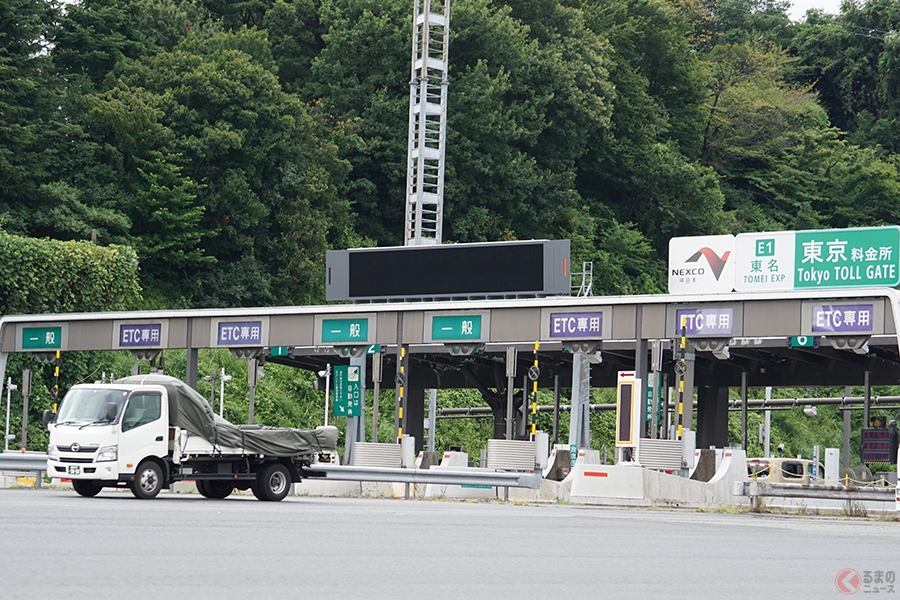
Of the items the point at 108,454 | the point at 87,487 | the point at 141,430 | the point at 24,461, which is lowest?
the point at 87,487

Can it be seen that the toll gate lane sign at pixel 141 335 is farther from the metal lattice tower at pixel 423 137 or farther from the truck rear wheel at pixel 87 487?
the truck rear wheel at pixel 87 487

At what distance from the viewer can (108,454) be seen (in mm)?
22953

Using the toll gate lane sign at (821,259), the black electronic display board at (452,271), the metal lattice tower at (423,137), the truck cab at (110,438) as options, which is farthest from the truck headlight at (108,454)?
the metal lattice tower at (423,137)

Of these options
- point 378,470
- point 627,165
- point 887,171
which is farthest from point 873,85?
point 378,470

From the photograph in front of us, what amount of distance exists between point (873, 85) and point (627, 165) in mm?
20990

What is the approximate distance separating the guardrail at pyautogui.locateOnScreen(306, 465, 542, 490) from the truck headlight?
5639mm

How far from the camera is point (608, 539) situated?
16125 mm

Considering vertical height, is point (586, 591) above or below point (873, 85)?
below

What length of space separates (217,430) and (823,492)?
11509 mm

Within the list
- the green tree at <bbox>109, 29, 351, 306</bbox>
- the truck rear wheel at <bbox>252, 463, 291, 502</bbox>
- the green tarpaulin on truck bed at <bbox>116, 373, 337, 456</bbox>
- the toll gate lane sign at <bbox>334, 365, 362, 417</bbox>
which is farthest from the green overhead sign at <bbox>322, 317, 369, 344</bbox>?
the green tree at <bbox>109, 29, 351, 306</bbox>

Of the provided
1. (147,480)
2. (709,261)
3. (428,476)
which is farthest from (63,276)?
(147,480)

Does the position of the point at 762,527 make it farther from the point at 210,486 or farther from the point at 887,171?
the point at 887,171

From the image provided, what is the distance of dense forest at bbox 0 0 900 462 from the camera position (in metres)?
55.5

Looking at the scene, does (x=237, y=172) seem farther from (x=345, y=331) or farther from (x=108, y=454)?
(x=108, y=454)
